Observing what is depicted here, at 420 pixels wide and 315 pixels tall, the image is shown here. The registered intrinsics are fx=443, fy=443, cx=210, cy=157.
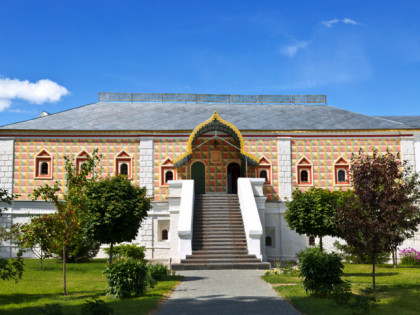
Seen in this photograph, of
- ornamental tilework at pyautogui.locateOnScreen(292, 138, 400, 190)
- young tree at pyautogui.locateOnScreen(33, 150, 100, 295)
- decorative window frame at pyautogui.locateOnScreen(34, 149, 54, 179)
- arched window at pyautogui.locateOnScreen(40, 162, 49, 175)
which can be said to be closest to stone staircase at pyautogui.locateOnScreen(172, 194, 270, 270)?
ornamental tilework at pyautogui.locateOnScreen(292, 138, 400, 190)

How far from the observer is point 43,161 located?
25.6 meters

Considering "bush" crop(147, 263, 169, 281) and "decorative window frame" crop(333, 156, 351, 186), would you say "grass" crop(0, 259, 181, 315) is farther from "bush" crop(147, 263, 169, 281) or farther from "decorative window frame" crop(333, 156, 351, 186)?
"decorative window frame" crop(333, 156, 351, 186)

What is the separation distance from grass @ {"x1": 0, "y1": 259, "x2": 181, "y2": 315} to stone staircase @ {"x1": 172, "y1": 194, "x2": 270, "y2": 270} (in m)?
3.49

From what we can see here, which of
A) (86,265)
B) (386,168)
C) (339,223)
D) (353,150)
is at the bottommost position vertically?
(86,265)

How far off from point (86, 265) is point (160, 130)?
8926 mm

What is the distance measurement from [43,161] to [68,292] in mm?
14209

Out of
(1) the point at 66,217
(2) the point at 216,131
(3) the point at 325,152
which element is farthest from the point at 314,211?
(1) the point at 66,217

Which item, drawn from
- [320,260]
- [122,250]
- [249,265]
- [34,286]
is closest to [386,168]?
[320,260]

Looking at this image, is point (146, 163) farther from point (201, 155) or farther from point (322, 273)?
point (322, 273)

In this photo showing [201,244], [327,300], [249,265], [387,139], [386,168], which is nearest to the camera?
[327,300]

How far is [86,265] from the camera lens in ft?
67.7

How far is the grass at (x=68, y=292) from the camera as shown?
1051cm

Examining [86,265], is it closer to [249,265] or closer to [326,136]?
[249,265]

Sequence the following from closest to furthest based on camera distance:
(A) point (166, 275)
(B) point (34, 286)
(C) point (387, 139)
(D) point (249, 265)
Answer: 1. (B) point (34, 286)
2. (A) point (166, 275)
3. (D) point (249, 265)
4. (C) point (387, 139)
